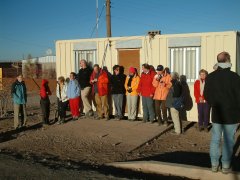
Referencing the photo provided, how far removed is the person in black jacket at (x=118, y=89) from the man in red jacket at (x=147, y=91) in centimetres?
77

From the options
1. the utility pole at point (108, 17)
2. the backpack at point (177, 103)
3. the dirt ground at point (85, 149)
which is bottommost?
the dirt ground at point (85, 149)

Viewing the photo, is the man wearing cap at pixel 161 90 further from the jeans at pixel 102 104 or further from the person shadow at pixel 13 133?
the person shadow at pixel 13 133

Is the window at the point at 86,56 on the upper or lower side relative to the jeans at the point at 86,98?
upper

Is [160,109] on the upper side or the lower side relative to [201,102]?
lower

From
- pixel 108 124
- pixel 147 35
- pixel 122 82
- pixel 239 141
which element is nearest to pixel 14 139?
pixel 108 124

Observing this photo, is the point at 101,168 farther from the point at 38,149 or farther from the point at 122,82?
the point at 122,82

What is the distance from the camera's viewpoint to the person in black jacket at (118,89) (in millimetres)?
12328

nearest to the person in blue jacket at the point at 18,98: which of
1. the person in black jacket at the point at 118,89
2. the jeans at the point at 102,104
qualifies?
the jeans at the point at 102,104

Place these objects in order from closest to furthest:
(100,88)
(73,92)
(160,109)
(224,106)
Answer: (224,106)
(160,109)
(100,88)
(73,92)

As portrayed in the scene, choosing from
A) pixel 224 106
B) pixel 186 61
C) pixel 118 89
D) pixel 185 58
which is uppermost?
pixel 185 58

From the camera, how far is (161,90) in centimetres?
1105

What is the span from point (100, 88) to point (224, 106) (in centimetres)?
684

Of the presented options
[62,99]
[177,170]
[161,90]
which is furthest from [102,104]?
[177,170]

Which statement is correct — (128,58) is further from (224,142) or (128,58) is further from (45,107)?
(224,142)
